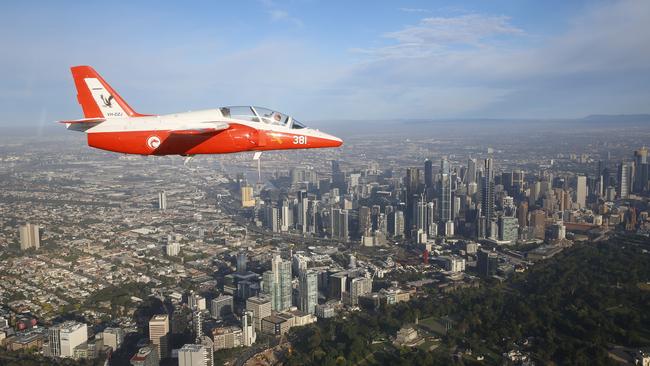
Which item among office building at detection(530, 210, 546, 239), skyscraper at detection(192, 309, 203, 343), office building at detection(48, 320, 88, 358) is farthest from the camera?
office building at detection(530, 210, 546, 239)

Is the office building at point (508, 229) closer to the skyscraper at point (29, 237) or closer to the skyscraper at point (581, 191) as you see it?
the skyscraper at point (581, 191)

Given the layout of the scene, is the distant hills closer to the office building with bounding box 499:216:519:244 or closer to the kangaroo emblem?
the office building with bounding box 499:216:519:244

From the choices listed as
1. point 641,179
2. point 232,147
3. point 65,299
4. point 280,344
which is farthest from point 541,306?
point 641,179

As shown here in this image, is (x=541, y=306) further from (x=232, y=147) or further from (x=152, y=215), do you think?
(x=152, y=215)

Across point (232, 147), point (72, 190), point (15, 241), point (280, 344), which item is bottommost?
point (280, 344)

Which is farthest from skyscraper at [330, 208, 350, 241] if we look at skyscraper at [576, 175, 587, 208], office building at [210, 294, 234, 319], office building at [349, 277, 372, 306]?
skyscraper at [576, 175, 587, 208]

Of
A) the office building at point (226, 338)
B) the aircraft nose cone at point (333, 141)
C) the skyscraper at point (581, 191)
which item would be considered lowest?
the office building at point (226, 338)

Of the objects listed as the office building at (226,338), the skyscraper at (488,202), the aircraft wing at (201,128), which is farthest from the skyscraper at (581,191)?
the aircraft wing at (201,128)
